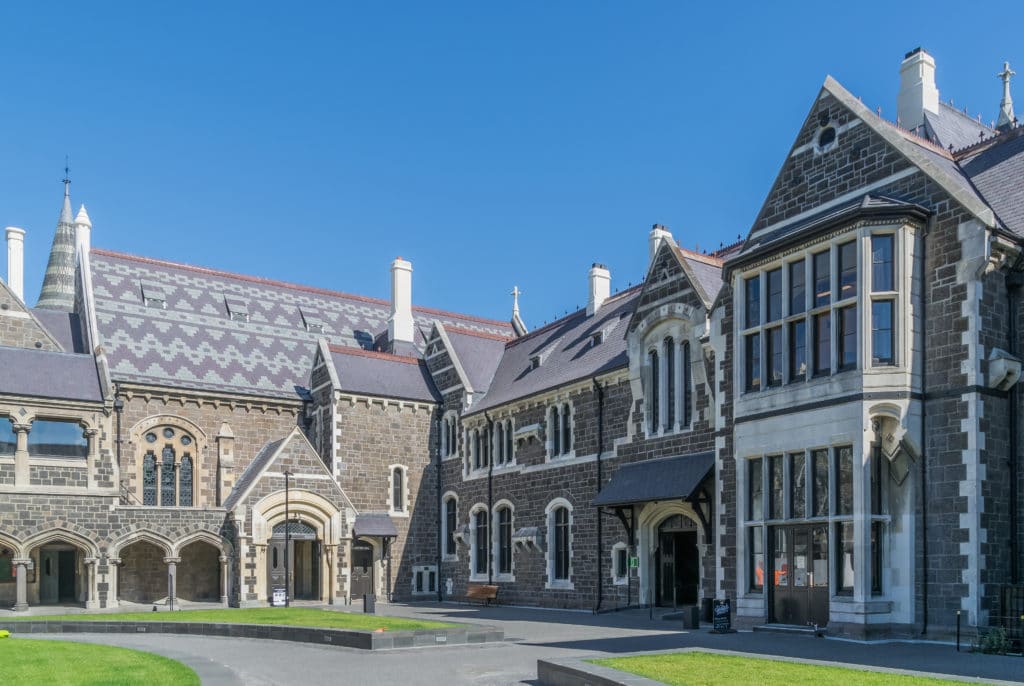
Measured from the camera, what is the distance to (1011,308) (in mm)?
19469

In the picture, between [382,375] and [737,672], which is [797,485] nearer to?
[737,672]

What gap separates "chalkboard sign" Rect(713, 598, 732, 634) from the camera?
21.3m

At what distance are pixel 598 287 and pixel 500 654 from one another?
832 inches

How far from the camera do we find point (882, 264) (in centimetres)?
1984

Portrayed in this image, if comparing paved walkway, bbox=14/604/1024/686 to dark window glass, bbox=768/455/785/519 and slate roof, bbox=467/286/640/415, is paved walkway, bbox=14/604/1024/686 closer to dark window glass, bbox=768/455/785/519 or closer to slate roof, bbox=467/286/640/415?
dark window glass, bbox=768/455/785/519

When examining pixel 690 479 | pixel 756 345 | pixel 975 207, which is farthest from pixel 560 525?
pixel 975 207

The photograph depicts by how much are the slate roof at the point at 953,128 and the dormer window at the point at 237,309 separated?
30.0m

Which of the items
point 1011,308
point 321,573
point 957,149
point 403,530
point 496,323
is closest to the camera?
point 1011,308

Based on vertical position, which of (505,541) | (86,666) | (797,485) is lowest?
(505,541)

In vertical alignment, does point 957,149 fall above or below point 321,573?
above

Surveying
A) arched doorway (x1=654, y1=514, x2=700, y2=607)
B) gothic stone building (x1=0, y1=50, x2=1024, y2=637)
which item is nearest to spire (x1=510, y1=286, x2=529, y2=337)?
gothic stone building (x1=0, y1=50, x2=1024, y2=637)

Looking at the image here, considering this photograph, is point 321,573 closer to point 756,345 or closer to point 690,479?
point 690,479

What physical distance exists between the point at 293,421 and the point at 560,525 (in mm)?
13892

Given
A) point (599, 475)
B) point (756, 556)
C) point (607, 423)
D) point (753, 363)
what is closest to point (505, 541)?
point (599, 475)
